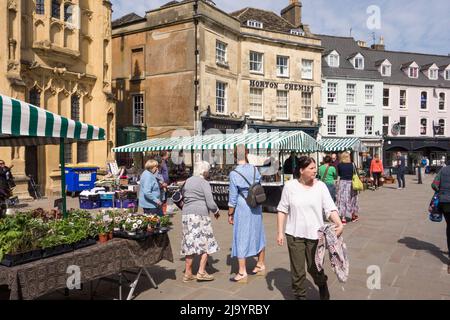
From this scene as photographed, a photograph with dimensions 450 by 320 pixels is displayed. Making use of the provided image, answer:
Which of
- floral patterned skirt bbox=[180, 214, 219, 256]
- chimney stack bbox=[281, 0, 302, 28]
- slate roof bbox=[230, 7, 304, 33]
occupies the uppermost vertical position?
chimney stack bbox=[281, 0, 302, 28]

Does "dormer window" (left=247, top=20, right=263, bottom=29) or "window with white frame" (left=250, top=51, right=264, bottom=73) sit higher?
"dormer window" (left=247, top=20, right=263, bottom=29)

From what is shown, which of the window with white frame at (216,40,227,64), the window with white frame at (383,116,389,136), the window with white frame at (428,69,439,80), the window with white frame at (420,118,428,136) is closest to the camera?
the window with white frame at (216,40,227,64)

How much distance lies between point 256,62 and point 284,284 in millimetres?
22319

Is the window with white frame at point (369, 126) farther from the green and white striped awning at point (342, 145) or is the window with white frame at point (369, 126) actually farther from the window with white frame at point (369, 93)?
the green and white striped awning at point (342, 145)

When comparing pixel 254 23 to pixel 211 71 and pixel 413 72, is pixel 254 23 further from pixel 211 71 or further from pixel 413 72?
pixel 413 72

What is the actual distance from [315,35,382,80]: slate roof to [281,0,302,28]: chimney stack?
16.5 ft

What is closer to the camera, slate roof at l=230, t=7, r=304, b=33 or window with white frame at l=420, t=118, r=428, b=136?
slate roof at l=230, t=7, r=304, b=33

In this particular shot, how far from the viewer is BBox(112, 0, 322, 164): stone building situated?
70.5ft

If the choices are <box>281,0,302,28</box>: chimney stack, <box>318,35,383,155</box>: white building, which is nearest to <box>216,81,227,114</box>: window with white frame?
<box>281,0,302,28</box>: chimney stack

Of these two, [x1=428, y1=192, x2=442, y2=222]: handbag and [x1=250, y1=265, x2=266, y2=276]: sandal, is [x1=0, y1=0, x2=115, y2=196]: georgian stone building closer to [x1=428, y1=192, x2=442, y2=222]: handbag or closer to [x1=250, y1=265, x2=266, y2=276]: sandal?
[x1=250, y1=265, x2=266, y2=276]: sandal

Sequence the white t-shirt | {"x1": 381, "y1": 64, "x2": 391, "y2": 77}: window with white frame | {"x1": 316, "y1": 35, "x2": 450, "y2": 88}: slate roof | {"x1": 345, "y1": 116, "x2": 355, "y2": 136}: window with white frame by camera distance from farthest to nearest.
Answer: {"x1": 381, "y1": 64, "x2": 391, "y2": 77}: window with white frame < {"x1": 316, "y1": 35, "x2": 450, "y2": 88}: slate roof < {"x1": 345, "y1": 116, "x2": 355, "y2": 136}: window with white frame < the white t-shirt

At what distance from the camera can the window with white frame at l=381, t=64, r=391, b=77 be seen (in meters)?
37.5

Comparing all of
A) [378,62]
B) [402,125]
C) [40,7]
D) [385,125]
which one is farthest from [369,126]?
[40,7]

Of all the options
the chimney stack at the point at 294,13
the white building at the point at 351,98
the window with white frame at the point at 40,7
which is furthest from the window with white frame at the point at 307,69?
the window with white frame at the point at 40,7
